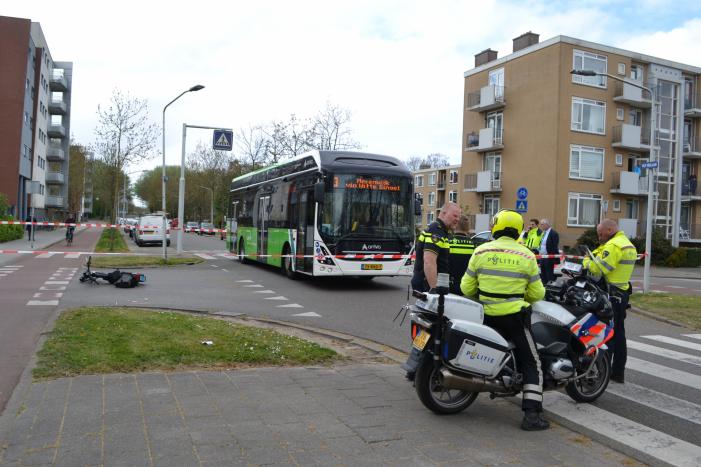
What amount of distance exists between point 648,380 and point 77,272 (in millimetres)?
15136

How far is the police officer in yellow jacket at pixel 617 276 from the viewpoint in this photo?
20.9 feet

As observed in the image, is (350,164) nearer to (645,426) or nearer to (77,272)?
(77,272)

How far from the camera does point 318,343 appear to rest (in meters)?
7.88

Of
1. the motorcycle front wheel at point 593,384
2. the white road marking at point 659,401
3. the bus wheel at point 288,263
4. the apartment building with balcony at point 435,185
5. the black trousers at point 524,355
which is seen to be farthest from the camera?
the apartment building with balcony at point 435,185

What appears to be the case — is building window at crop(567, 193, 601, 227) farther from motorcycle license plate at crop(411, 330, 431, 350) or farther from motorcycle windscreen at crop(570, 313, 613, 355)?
motorcycle license plate at crop(411, 330, 431, 350)

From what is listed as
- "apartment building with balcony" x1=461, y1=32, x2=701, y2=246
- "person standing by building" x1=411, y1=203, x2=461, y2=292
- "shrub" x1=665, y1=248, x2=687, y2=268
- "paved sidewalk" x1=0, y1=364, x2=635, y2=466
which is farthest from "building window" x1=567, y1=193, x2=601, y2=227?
"paved sidewalk" x1=0, y1=364, x2=635, y2=466

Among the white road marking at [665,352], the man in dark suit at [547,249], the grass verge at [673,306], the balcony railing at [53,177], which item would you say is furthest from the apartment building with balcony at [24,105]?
the white road marking at [665,352]

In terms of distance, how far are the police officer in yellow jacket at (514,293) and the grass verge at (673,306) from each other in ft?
24.2

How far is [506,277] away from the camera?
4867 millimetres

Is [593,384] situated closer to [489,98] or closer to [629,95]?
[629,95]

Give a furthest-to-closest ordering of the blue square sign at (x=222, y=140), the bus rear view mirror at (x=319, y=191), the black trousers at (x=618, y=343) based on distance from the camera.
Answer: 1. the blue square sign at (x=222, y=140)
2. the bus rear view mirror at (x=319, y=191)
3. the black trousers at (x=618, y=343)

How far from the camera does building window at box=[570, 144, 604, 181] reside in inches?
1395

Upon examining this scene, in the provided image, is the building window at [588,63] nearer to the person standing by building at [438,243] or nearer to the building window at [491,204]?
the building window at [491,204]

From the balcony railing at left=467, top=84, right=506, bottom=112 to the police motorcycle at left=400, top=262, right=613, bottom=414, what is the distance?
34772 millimetres
